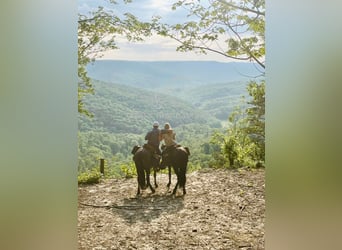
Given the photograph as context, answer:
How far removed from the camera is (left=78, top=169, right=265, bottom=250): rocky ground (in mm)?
3455

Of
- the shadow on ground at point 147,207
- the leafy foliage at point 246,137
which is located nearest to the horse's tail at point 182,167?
the shadow on ground at point 147,207

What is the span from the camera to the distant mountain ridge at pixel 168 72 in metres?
3.55

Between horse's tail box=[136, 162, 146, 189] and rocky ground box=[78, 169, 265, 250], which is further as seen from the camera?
horse's tail box=[136, 162, 146, 189]

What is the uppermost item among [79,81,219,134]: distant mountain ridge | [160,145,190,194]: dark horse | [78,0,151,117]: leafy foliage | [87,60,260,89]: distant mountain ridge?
[78,0,151,117]: leafy foliage

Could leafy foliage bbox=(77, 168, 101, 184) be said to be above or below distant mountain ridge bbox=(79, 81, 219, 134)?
below

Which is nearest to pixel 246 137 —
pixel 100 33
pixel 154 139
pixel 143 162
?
pixel 154 139

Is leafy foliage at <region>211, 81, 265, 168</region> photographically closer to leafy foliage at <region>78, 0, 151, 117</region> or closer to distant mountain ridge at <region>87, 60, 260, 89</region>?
distant mountain ridge at <region>87, 60, 260, 89</region>

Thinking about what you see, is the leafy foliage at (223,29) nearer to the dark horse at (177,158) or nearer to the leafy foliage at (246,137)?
the leafy foliage at (246,137)

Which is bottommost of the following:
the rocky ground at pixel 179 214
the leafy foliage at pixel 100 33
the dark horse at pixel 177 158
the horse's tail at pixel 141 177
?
the rocky ground at pixel 179 214

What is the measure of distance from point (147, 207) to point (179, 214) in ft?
0.91

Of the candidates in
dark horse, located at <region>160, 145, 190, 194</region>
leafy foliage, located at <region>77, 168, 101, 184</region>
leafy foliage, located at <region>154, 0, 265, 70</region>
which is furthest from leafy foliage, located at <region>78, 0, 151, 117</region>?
dark horse, located at <region>160, 145, 190, 194</region>

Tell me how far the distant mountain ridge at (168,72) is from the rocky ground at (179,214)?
0.80m
